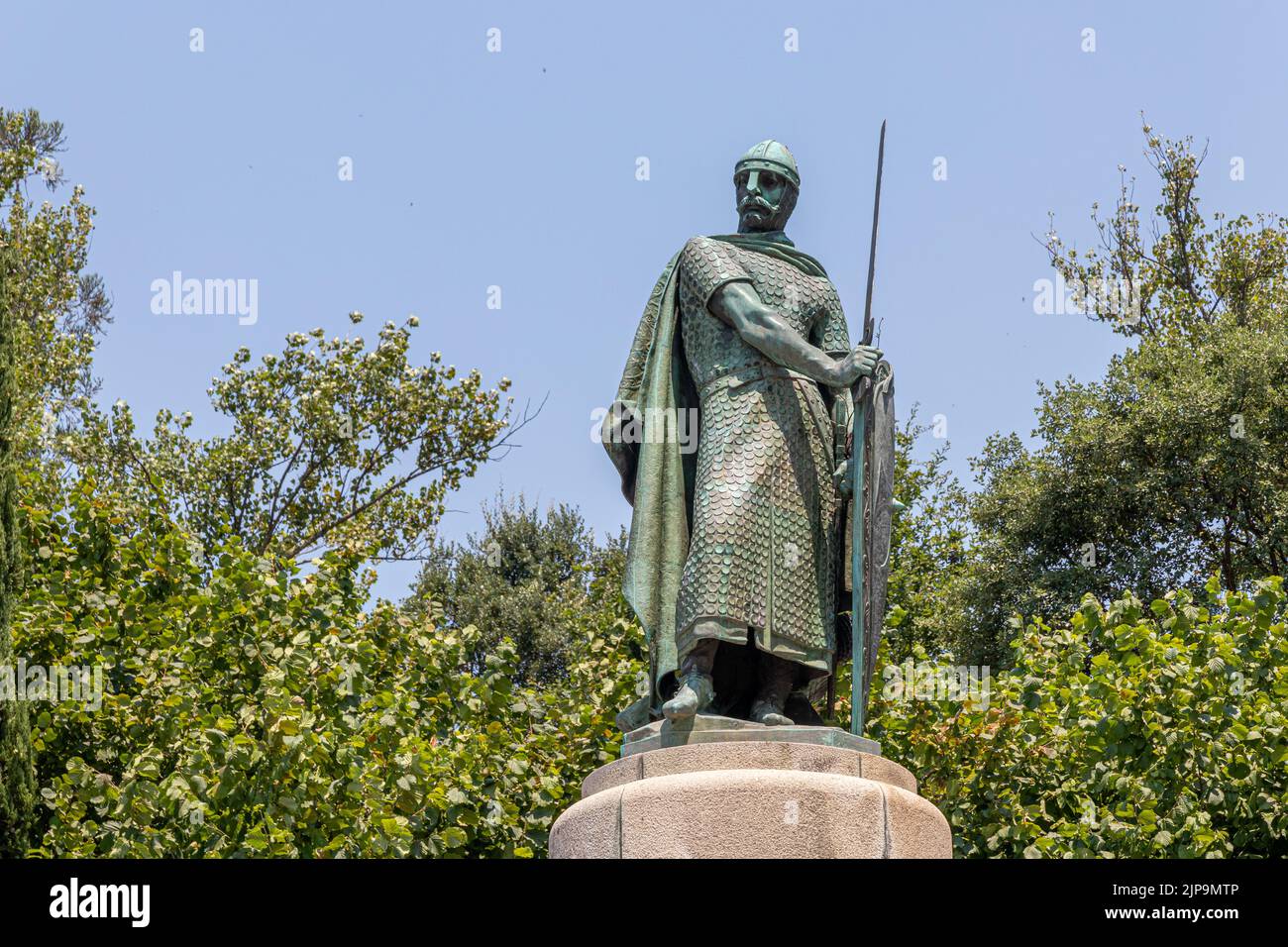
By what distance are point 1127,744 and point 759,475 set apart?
23.4ft

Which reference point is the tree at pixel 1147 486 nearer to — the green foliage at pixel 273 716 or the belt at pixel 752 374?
the green foliage at pixel 273 716

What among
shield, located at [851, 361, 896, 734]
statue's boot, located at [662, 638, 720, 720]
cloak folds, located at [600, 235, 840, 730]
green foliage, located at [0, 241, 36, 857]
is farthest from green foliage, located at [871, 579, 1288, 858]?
green foliage, located at [0, 241, 36, 857]

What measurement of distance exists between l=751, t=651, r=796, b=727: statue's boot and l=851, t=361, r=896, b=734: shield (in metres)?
0.38

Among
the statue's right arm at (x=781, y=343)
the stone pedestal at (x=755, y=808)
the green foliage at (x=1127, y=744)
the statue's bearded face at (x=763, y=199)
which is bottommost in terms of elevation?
the green foliage at (x=1127, y=744)

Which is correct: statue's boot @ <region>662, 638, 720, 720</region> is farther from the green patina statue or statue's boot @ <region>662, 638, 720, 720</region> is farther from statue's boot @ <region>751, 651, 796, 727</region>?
statue's boot @ <region>751, 651, 796, 727</region>

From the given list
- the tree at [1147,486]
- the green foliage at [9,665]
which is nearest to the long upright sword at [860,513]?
the green foliage at [9,665]

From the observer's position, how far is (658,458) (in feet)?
30.9

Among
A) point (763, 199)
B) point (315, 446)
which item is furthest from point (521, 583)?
point (763, 199)

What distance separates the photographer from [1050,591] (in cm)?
2380

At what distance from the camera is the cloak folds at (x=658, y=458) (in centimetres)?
913

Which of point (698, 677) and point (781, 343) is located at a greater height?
point (781, 343)

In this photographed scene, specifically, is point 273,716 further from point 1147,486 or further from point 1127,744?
point 1147,486

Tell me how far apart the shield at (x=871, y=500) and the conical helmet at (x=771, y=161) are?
139 centimetres

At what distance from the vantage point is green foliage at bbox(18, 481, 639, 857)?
14.5 metres
